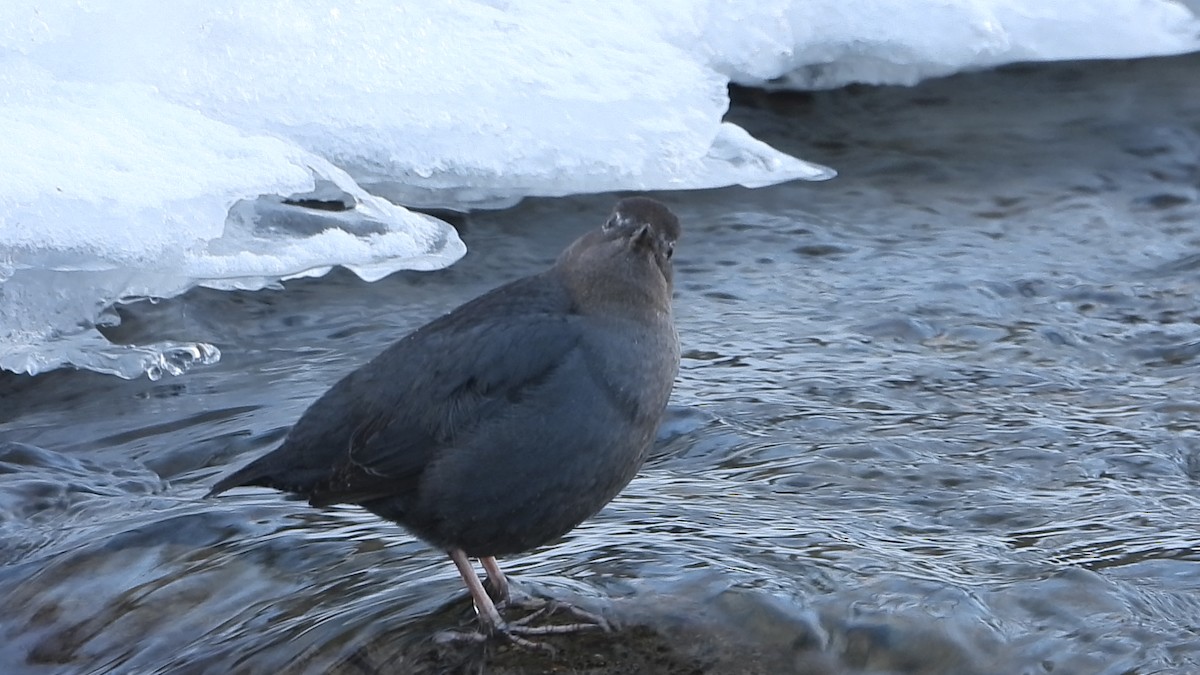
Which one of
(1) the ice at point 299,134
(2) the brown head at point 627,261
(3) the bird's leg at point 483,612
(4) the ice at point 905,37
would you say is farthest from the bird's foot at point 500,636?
(4) the ice at point 905,37

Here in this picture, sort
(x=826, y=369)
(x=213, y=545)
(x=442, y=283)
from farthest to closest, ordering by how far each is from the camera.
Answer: (x=442, y=283), (x=826, y=369), (x=213, y=545)

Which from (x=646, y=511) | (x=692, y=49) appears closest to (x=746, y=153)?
(x=692, y=49)

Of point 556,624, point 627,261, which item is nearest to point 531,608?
point 556,624

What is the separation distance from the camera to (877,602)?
10.5ft

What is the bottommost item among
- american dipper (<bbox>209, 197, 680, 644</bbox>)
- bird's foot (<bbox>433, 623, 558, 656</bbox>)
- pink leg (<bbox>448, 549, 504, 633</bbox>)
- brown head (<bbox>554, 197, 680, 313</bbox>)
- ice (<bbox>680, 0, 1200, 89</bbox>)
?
bird's foot (<bbox>433, 623, 558, 656</bbox>)

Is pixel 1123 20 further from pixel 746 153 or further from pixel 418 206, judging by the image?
pixel 418 206

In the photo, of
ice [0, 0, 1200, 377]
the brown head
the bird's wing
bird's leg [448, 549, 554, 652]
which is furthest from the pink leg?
ice [0, 0, 1200, 377]

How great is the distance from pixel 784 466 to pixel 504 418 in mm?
1084

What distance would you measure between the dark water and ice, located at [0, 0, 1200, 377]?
8.7 inches

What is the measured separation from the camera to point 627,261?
3.45m

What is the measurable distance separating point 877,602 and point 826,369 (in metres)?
1.79

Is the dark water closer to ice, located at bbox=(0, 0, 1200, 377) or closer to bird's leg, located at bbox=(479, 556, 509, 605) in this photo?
bird's leg, located at bbox=(479, 556, 509, 605)

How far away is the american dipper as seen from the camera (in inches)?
127

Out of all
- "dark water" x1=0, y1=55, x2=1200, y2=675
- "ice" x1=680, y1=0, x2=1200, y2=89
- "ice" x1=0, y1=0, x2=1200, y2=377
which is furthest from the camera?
"ice" x1=680, y1=0, x2=1200, y2=89
